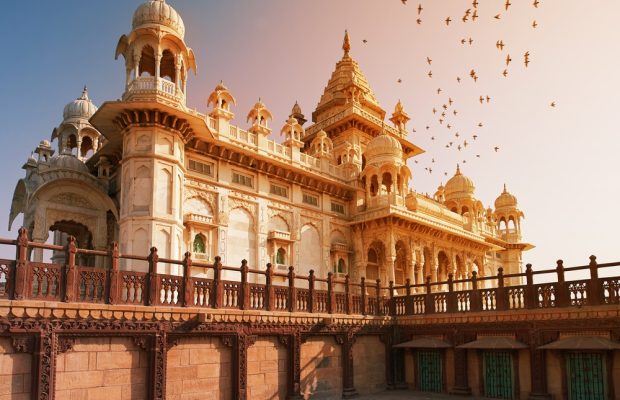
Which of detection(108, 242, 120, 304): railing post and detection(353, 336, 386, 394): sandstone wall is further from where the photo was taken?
detection(353, 336, 386, 394): sandstone wall

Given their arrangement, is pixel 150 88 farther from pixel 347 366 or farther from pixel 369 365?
pixel 369 365

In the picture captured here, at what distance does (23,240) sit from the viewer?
11.4 m

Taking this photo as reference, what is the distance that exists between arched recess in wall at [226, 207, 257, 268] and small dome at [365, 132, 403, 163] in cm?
857

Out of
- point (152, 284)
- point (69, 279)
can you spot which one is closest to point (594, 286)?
point (152, 284)

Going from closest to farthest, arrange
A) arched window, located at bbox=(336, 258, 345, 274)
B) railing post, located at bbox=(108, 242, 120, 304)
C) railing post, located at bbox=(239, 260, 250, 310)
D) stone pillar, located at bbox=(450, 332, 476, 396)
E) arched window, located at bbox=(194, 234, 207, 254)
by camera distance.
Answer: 1. railing post, located at bbox=(108, 242, 120, 304)
2. railing post, located at bbox=(239, 260, 250, 310)
3. stone pillar, located at bbox=(450, 332, 476, 396)
4. arched window, located at bbox=(194, 234, 207, 254)
5. arched window, located at bbox=(336, 258, 345, 274)

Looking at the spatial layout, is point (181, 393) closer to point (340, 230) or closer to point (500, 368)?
point (500, 368)

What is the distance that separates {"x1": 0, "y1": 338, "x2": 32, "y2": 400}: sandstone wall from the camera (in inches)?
427

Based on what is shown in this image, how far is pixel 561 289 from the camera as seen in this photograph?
16.8 m

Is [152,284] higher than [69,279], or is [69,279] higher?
[69,279]

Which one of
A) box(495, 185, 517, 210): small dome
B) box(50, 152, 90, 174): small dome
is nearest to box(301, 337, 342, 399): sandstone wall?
box(50, 152, 90, 174): small dome

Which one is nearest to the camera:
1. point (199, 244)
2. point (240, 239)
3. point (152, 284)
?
point (152, 284)

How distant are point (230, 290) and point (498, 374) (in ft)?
31.9

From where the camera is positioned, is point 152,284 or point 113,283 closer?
point 113,283

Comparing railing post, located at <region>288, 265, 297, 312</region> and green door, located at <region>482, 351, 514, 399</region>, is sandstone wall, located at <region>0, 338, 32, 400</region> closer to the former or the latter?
railing post, located at <region>288, 265, 297, 312</region>
